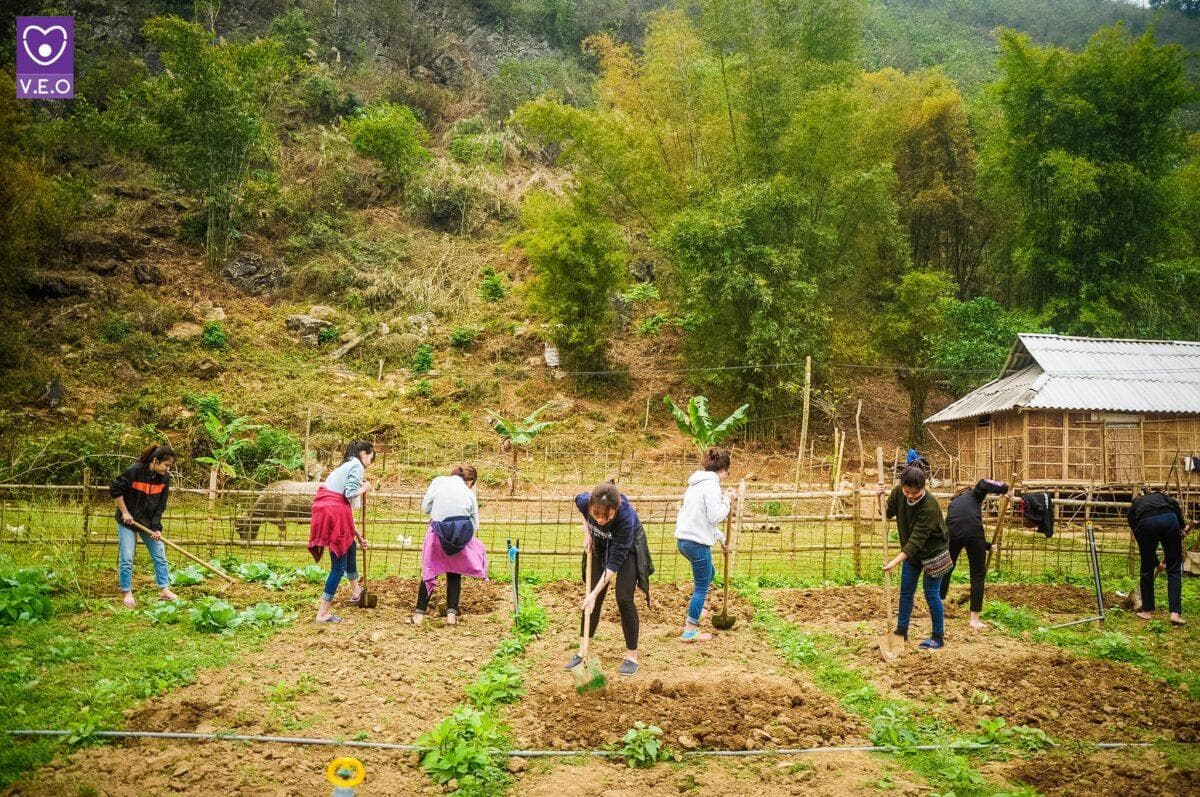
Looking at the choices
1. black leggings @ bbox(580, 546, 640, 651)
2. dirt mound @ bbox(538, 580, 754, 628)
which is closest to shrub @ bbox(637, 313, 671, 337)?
dirt mound @ bbox(538, 580, 754, 628)

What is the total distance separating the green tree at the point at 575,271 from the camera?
77.3 ft

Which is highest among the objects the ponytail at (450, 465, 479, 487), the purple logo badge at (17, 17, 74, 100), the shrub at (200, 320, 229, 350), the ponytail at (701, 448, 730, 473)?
the purple logo badge at (17, 17, 74, 100)

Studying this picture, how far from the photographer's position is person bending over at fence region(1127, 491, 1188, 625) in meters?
7.17

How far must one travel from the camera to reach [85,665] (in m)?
5.41

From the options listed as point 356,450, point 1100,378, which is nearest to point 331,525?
point 356,450

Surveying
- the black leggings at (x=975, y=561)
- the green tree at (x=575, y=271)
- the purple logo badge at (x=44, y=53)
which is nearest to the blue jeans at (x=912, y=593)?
the black leggings at (x=975, y=561)

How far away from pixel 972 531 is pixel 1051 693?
1.68 m

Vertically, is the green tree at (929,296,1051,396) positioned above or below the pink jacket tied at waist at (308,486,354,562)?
above

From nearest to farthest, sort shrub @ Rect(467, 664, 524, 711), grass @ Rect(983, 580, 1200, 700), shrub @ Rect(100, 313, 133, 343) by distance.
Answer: shrub @ Rect(467, 664, 524, 711) → grass @ Rect(983, 580, 1200, 700) → shrub @ Rect(100, 313, 133, 343)

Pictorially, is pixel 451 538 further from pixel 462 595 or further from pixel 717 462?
pixel 717 462

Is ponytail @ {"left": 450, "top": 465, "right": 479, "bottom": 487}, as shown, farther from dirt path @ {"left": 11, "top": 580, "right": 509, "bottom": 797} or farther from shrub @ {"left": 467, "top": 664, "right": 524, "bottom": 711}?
shrub @ {"left": 467, "top": 664, "right": 524, "bottom": 711}

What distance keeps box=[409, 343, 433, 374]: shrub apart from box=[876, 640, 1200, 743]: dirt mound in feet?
66.8

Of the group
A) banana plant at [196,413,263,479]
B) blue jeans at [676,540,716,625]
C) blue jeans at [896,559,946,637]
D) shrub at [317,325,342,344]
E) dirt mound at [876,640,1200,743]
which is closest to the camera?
dirt mound at [876,640,1200,743]

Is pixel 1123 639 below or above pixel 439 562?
below
